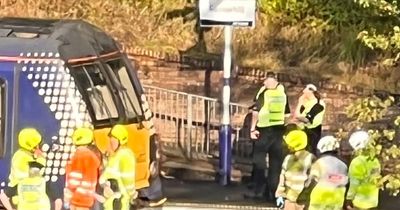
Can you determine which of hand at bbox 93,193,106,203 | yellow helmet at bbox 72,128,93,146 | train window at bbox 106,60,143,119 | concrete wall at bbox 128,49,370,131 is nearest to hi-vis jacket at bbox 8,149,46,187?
yellow helmet at bbox 72,128,93,146

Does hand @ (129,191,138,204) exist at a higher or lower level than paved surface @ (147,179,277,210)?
higher

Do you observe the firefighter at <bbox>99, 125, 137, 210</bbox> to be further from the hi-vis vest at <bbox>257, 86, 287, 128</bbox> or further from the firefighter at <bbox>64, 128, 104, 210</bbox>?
the hi-vis vest at <bbox>257, 86, 287, 128</bbox>

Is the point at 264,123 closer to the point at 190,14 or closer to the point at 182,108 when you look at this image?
the point at 182,108

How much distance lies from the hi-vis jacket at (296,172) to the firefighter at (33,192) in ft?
9.19

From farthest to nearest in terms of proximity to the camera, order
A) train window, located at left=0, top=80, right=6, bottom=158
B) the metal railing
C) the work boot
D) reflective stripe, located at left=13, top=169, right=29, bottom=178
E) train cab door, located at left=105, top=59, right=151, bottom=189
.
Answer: the metal railing
the work boot
train cab door, located at left=105, top=59, right=151, bottom=189
train window, located at left=0, top=80, right=6, bottom=158
reflective stripe, located at left=13, top=169, right=29, bottom=178

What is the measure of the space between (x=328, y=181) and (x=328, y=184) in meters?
0.06

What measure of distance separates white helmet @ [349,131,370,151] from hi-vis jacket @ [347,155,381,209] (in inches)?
5.0

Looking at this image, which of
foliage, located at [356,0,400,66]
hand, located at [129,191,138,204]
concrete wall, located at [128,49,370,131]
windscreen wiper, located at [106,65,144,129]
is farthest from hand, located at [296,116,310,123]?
concrete wall, located at [128,49,370,131]

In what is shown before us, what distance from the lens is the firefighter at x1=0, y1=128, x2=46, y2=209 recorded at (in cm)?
1441

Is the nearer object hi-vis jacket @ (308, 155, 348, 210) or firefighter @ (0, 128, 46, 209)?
firefighter @ (0, 128, 46, 209)

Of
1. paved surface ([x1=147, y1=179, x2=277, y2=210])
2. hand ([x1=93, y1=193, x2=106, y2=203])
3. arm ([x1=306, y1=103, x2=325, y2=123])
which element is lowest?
paved surface ([x1=147, y1=179, x2=277, y2=210])

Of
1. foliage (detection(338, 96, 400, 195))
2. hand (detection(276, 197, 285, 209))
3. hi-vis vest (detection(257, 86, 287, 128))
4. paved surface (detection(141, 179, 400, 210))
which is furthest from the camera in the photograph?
hi-vis vest (detection(257, 86, 287, 128))

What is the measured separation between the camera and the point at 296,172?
1492 cm

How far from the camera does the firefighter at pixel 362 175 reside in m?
14.3
